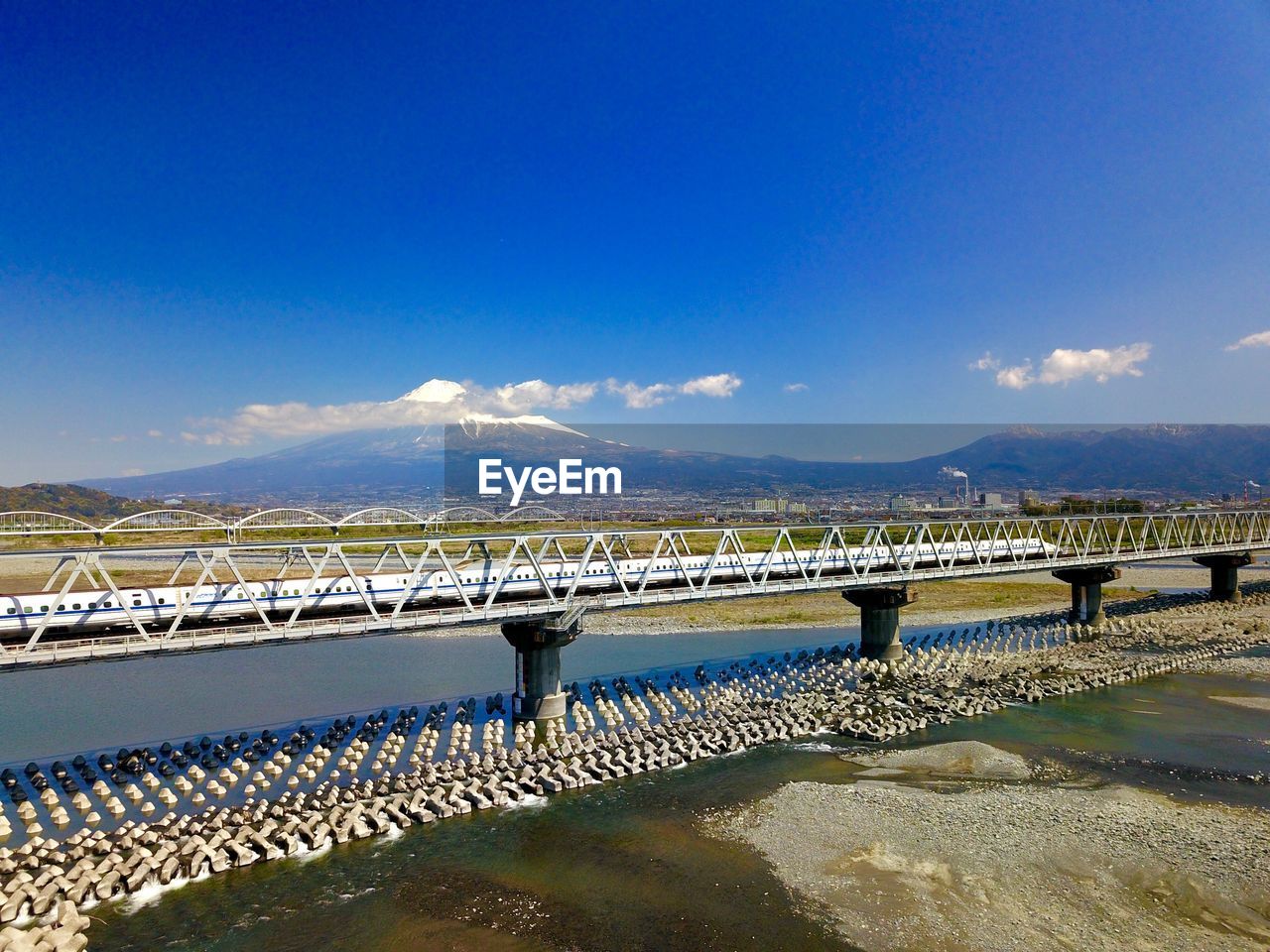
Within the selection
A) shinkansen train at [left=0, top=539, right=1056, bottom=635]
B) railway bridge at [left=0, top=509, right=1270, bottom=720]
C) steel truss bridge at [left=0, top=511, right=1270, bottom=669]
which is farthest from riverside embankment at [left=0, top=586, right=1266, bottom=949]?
shinkansen train at [left=0, top=539, right=1056, bottom=635]

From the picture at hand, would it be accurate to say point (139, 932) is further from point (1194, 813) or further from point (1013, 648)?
point (1013, 648)

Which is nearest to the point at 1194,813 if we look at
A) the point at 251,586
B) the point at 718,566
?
the point at 718,566

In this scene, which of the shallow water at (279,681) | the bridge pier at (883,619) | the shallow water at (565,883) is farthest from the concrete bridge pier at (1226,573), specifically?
the shallow water at (565,883)

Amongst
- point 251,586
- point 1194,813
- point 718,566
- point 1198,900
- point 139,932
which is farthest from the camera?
point 718,566

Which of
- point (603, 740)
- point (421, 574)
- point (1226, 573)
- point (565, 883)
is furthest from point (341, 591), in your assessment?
point (1226, 573)

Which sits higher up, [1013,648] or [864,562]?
[864,562]

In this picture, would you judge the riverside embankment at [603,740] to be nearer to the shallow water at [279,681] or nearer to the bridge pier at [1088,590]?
the bridge pier at [1088,590]
